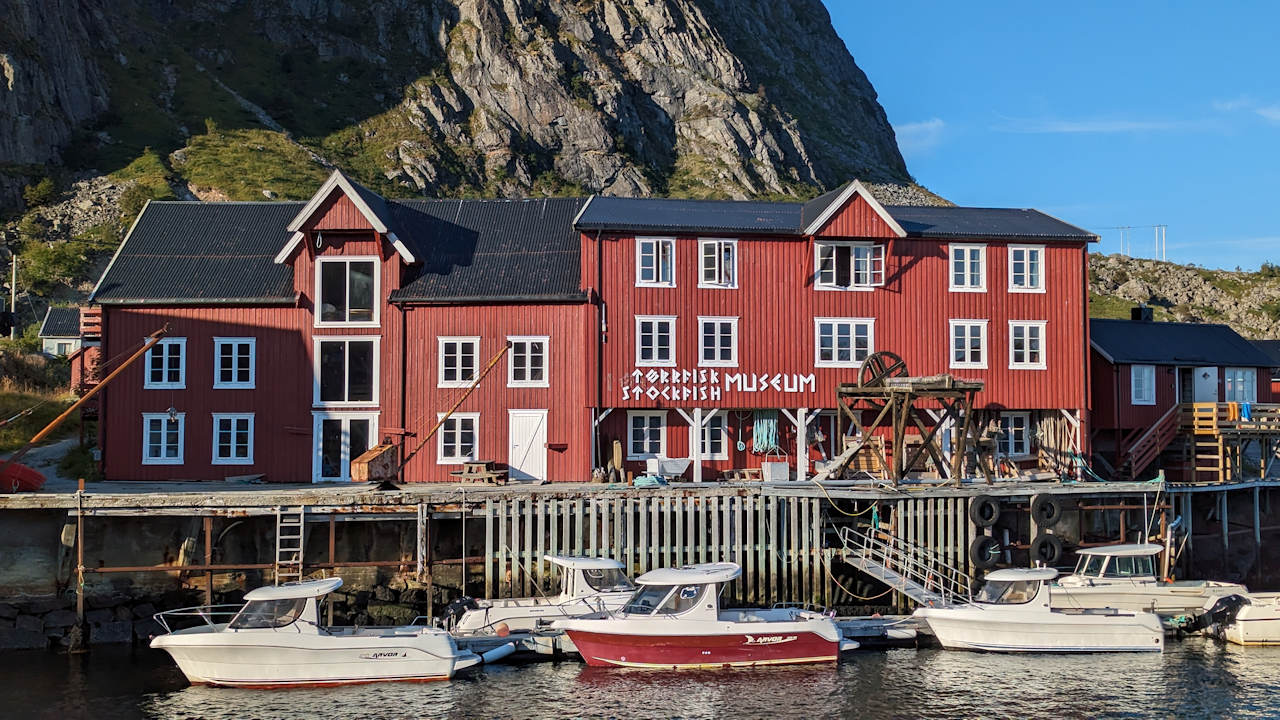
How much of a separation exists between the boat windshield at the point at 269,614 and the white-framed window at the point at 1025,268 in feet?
89.2

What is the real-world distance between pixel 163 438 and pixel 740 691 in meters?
23.6

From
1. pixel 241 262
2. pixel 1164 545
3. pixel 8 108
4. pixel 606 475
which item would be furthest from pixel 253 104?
pixel 1164 545

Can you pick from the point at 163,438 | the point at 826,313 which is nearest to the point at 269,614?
the point at 163,438

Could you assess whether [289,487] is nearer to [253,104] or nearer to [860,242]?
[860,242]

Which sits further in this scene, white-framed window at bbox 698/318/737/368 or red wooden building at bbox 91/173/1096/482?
white-framed window at bbox 698/318/737/368

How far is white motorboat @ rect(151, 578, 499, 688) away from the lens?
24391 mm

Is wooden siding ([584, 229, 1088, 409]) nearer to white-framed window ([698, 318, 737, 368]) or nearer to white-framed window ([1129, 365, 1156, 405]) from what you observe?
white-framed window ([698, 318, 737, 368])

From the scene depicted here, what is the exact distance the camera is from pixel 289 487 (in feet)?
117

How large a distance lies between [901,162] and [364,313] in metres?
172

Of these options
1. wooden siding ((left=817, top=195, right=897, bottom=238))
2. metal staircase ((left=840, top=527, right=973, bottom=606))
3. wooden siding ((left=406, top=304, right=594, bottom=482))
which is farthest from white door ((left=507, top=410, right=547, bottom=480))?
wooden siding ((left=817, top=195, right=897, bottom=238))

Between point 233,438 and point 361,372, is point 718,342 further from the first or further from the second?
point 233,438

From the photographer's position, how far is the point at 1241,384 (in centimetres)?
4150

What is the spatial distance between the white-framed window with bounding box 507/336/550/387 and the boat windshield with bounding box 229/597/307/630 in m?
13.7

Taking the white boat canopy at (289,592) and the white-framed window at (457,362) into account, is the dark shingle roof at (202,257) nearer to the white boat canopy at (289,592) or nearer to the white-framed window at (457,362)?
the white-framed window at (457,362)
